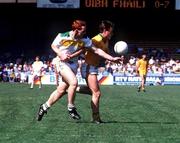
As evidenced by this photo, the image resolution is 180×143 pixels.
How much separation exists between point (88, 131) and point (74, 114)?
1603 millimetres

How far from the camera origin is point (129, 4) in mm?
39625

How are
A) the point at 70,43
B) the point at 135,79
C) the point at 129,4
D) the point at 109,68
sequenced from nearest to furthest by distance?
the point at 70,43 → the point at 129,4 → the point at 109,68 → the point at 135,79

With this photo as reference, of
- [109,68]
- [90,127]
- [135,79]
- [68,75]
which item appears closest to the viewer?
[90,127]

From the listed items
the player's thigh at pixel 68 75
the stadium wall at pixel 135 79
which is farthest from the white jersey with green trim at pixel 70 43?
the stadium wall at pixel 135 79

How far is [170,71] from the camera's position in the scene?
44562 millimetres

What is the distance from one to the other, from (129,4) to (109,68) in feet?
19.8

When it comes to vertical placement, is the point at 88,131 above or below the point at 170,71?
above

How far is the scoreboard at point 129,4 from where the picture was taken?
39.6m

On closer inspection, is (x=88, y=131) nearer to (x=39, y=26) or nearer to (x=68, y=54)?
(x=68, y=54)

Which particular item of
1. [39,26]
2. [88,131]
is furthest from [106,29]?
[39,26]

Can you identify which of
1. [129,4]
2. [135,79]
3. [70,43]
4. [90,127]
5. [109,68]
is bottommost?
[135,79]

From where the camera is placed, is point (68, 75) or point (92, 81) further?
point (92, 81)

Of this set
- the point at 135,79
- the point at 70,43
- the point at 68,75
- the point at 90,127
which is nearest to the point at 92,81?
the point at 68,75

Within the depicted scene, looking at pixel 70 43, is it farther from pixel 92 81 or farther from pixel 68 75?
pixel 92 81
